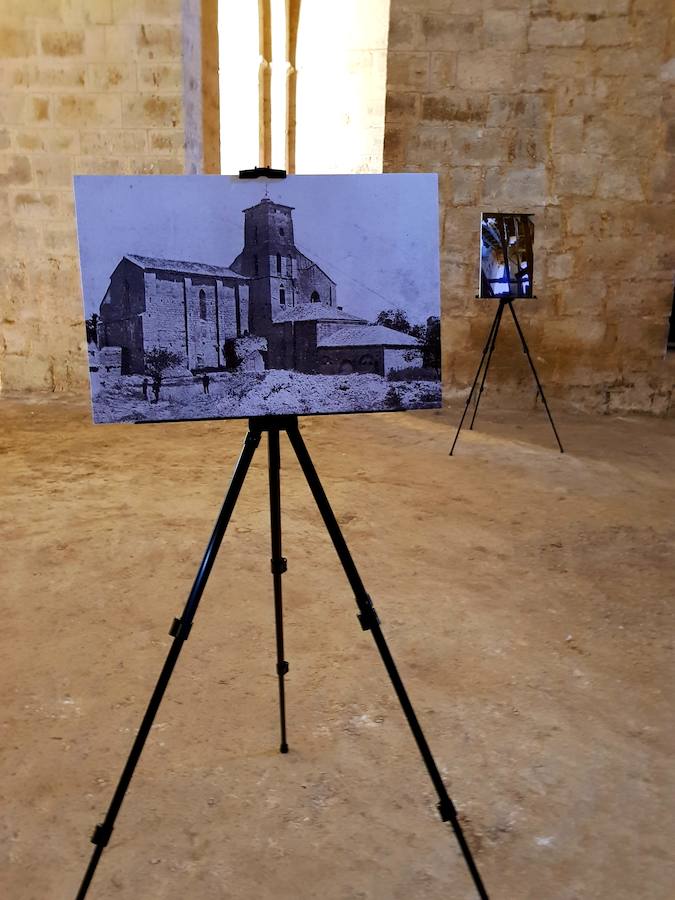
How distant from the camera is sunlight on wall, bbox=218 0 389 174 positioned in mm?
5570

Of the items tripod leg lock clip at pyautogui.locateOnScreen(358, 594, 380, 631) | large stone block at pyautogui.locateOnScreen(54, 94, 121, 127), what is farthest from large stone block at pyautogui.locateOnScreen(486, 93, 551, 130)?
tripod leg lock clip at pyautogui.locateOnScreen(358, 594, 380, 631)

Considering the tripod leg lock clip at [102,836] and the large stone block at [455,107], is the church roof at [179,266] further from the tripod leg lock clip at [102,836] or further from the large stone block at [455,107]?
the large stone block at [455,107]

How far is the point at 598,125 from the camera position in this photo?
5410 millimetres

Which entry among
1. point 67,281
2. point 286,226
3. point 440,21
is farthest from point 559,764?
point 440,21

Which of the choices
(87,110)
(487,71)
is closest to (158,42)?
(87,110)

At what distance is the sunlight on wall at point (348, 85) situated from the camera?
5520 mm

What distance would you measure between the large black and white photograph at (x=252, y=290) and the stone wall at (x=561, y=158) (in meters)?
4.25

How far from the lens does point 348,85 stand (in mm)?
5746

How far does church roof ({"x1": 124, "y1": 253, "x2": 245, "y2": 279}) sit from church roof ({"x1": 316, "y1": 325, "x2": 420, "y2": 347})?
0.21 meters

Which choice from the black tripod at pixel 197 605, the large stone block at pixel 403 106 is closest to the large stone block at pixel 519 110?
the large stone block at pixel 403 106

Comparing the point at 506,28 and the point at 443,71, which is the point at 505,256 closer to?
the point at 443,71

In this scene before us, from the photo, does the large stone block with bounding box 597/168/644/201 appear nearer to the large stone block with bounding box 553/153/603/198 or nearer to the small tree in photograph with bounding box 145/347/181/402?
the large stone block with bounding box 553/153/603/198

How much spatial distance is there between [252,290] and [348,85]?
15.9 ft

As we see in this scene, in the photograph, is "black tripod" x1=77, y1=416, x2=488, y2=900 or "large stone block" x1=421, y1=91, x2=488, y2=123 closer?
"black tripod" x1=77, y1=416, x2=488, y2=900
